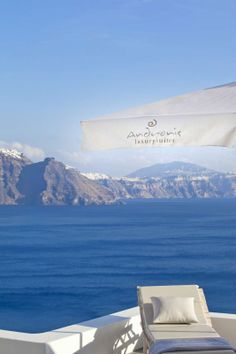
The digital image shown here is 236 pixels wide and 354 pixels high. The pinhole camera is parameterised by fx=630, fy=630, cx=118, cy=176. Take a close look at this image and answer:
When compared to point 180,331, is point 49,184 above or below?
above

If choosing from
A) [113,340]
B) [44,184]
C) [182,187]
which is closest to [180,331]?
[113,340]

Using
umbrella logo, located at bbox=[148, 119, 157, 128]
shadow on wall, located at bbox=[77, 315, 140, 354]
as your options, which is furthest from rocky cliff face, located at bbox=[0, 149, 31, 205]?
umbrella logo, located at bbox=[148, 119, 157, 128]

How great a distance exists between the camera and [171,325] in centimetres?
484

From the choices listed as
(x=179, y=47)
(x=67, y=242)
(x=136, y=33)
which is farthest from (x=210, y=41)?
(x=67, y=242)

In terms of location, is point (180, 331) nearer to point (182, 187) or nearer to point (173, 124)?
point (173, 124)

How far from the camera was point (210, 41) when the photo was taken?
5506 centimetres

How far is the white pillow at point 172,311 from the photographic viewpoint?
4.82 metres

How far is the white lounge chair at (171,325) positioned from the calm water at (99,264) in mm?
29900

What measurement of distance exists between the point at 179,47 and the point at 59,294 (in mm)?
24587

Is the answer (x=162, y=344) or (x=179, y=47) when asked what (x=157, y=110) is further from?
(x=179, y=47)

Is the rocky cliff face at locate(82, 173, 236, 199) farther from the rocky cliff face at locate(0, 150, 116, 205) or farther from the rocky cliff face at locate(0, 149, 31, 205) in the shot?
the rocky cliff face at locate(0, 149, 31, 205)

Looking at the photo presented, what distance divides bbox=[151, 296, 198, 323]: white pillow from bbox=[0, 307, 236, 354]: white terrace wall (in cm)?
21

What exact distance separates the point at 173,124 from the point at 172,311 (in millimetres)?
1691

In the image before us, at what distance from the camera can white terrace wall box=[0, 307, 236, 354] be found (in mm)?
4051
